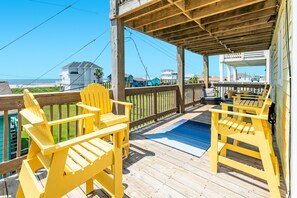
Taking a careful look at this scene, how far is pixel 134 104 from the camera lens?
3820 millimetres

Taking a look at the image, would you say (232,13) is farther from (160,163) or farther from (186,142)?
(160,163)

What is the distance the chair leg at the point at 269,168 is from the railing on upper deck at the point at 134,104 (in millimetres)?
2456

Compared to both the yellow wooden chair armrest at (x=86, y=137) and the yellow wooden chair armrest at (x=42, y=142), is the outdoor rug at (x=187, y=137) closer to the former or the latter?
the yellow wooden chair armrest at (x=86, y=137)

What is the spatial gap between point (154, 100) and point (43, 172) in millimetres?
2889

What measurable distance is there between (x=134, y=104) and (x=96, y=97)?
1.26 m

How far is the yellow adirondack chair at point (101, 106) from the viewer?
90.1 inches

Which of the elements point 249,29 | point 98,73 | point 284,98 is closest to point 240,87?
point 249,29

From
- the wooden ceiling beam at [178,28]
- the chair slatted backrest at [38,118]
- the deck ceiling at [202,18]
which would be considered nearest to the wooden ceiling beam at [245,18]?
the deck ceiling at [202,18]

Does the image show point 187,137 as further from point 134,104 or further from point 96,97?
point 96,97

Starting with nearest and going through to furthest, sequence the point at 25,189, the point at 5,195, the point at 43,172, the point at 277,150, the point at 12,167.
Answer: the point at 25,189, the point at 5,195, the point at 12,167, the point at 43,172, the point at 277,150

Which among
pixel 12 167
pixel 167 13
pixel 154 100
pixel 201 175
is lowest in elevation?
pixel 201 175

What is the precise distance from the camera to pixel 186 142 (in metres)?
3.08

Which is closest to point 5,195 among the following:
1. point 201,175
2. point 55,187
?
point 55,187

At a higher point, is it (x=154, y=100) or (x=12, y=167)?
(x=154, y=100)
